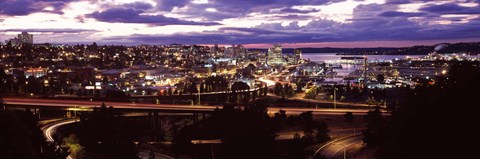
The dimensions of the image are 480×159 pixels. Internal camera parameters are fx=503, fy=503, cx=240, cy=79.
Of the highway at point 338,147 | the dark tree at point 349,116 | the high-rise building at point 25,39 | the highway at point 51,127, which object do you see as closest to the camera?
the highway at point 338,147

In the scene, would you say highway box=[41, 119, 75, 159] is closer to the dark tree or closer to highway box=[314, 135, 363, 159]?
highway box=[314, 135, 363, 159]

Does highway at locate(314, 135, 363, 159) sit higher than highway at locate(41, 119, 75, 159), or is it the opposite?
highway at locate(41, 119, 75, 159)

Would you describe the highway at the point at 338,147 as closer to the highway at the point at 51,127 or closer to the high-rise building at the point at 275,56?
the highway at the point at 51,127

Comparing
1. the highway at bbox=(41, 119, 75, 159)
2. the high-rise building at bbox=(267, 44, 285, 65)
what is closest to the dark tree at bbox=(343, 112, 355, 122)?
the highway at bbox=(41, 119, 75, 159)

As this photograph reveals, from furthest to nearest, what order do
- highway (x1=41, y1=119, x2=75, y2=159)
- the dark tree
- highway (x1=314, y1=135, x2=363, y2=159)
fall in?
the dark tree, highway (x1=41, y1=119, x2=75, y2=159), highway (x1=314, y1=135, x2=363, y2=159)

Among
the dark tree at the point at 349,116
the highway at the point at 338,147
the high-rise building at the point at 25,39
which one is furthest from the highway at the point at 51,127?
the high-rise building at the point at 25,39

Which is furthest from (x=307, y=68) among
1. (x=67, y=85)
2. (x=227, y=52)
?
(x=67, y=85)

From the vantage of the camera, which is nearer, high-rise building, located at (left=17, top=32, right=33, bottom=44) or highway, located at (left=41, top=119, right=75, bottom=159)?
highway, located at (left=41, top=119, right=75, bottom=159)

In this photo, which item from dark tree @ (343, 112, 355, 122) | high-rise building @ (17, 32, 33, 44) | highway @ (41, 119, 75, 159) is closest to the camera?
highway @ (41, 119, 75, 159)

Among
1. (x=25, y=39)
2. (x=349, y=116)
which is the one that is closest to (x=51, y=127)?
(x=349, y=116)

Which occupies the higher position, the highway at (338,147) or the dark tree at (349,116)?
the dark tree at (349,116)

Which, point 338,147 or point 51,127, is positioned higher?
point 51,127

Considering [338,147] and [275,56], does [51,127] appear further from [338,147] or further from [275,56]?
[275,56]
